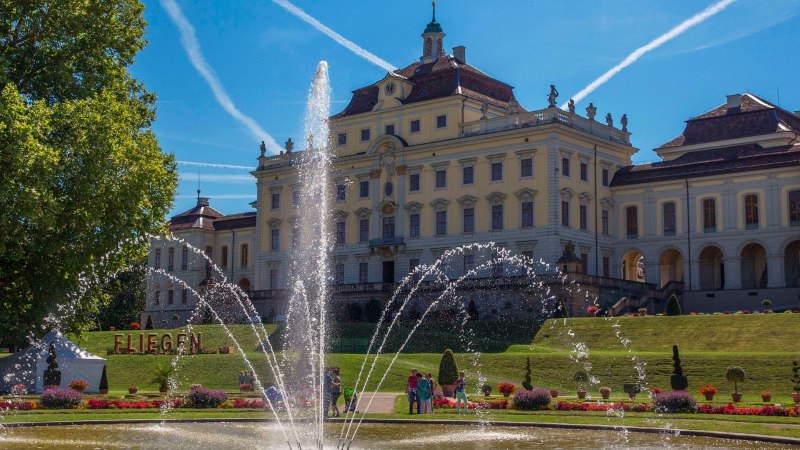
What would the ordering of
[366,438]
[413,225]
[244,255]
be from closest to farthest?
[366,438] → [413,225] → [244,255]

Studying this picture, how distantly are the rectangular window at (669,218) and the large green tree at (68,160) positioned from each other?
38.6 meters

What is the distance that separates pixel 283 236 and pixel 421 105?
1465 centimetres

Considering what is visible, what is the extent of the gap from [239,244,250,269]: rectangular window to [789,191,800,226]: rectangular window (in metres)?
42.7

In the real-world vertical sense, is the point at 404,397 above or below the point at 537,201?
below

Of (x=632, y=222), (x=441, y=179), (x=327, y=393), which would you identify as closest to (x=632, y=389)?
(x=327, y=393)

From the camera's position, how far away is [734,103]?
7019 cm

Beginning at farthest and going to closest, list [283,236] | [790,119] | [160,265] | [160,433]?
[160,265]
[283,236]
[790,119]
[160,433]

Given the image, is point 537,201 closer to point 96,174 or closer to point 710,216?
point 710,216

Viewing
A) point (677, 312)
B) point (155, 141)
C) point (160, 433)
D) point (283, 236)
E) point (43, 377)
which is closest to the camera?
point (160, 433)

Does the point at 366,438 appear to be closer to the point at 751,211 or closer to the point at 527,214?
the point at 527,214

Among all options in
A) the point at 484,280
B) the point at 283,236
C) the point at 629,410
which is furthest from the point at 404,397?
the point at 283,236

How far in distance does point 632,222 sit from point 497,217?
27.6 ft

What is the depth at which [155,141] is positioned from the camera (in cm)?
3441

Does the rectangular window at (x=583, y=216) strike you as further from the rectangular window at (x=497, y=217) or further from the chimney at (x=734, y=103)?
the chimney at (x=734, y=103)
